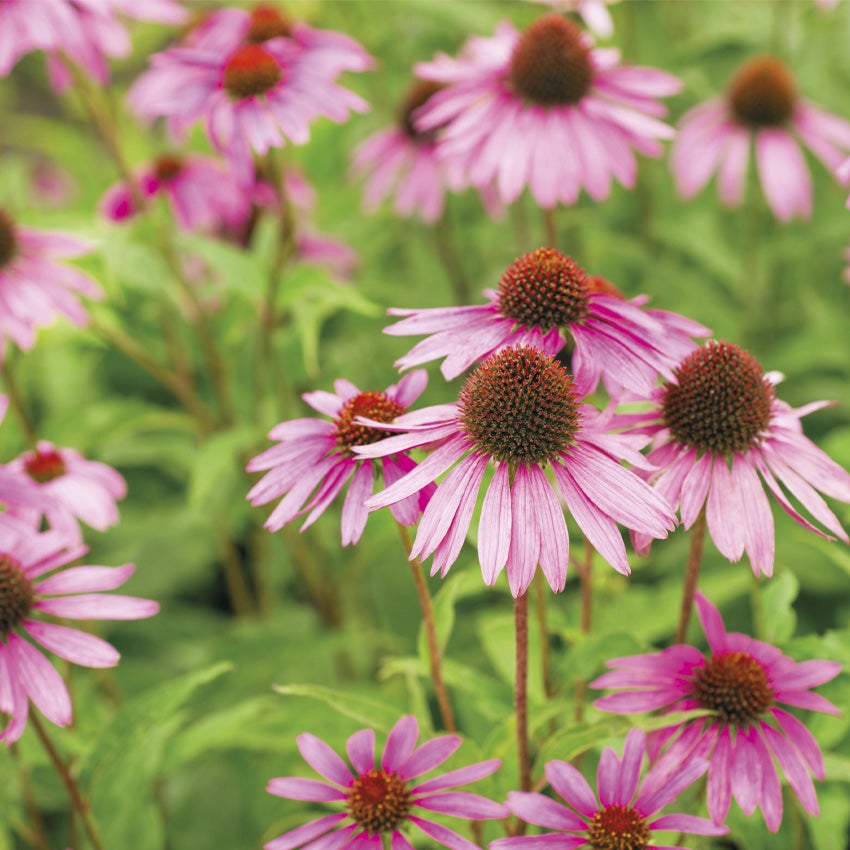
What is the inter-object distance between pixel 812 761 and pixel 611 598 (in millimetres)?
766

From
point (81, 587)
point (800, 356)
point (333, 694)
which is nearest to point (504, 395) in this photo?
point (333, 694)

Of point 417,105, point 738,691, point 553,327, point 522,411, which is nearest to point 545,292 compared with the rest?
point 553,327

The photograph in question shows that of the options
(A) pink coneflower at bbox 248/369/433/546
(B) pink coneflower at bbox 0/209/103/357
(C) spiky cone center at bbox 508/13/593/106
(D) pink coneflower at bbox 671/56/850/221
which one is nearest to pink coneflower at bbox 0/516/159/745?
(A) pink coneflower at bbox 248/369/433/546

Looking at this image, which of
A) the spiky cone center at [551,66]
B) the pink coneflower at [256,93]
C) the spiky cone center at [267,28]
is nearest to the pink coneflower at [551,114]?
the spiky cone center at [551,66]

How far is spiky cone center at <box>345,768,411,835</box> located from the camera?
80cm

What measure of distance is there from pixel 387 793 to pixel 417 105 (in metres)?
1.44

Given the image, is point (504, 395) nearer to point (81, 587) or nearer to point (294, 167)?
point (81, 587)

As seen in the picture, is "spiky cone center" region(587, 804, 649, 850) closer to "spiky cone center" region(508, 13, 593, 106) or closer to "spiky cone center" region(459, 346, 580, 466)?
"spiky cone center" region(459, 346, 580, 466)

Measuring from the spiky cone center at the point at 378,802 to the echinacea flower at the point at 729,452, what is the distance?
0.29 metres

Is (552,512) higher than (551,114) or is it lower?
lower

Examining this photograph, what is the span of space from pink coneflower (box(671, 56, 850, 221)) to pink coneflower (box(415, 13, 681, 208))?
41 cm

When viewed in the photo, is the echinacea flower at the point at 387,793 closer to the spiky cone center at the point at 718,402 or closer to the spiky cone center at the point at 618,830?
the spiky cone center at the point at 618,830

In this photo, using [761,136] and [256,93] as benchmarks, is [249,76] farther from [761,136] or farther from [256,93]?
[761,136]

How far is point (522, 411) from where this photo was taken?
2.55ft
